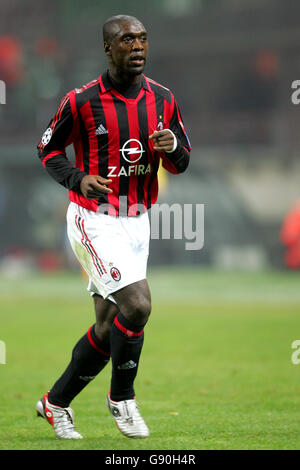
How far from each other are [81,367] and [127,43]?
1.81 meters

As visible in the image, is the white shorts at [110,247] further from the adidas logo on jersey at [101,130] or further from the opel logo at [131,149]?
the adidas logo on jersey at [101,130]

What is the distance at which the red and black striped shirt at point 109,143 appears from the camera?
16.5 feet

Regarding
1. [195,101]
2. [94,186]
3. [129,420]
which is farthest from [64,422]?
[195,101]

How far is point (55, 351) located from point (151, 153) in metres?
4.69

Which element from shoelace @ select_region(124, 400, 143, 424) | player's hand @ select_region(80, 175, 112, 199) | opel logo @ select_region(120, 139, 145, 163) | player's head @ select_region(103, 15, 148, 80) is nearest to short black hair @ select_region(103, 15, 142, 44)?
player's head @ select_region(103, 15, 148, 80)

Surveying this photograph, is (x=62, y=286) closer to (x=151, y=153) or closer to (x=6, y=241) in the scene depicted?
(x=6, y=241)

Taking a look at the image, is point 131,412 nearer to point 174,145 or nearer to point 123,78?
point 174,145

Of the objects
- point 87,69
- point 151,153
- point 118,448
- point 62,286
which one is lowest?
point 62,286

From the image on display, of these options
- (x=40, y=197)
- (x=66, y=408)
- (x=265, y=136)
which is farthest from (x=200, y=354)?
(x=265, y=136)

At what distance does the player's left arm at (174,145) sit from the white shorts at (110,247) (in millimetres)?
345

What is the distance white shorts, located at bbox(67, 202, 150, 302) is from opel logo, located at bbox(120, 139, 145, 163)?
328 millimetres

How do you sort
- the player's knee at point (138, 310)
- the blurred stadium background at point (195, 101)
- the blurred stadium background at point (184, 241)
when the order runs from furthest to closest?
the blurred stadium background at point (195, 101) < the blurred stadium background at point (184, 241) < the player's knee at point (138, 310)

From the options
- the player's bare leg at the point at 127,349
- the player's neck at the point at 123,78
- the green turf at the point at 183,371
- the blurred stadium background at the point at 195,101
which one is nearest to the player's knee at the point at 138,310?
the player's bare leg at the point at 127,349

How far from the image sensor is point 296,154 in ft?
83.9
